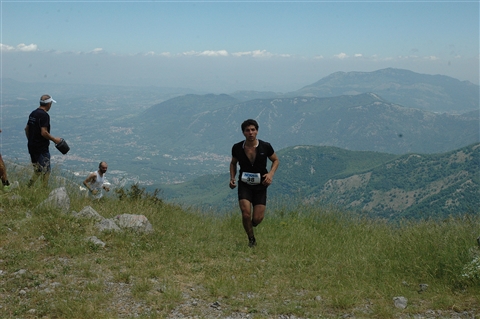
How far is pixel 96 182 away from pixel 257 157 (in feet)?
13.3

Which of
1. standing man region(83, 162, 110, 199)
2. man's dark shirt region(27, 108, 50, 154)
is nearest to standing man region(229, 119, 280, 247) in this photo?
standing man region(83, 162, 110, 199)

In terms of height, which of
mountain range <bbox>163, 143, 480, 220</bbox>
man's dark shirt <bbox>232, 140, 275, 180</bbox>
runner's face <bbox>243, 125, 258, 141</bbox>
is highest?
runner's face <bbox>243, 125, 258, 141</bbox>

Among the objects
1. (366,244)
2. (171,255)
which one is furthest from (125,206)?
(366,244)

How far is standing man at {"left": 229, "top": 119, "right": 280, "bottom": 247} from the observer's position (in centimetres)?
677

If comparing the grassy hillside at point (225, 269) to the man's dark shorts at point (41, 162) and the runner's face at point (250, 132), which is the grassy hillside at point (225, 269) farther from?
the runner's face at point (250, 132)

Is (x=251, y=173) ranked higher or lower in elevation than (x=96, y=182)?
higher

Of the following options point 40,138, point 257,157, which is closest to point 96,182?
point 40,138

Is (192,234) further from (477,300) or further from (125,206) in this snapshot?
(477,300)

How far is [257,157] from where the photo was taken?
22.2 feet

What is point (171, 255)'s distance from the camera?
610cm

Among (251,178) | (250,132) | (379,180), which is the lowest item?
(379,180)

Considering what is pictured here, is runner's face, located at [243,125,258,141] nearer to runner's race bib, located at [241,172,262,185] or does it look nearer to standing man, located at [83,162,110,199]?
runner's race bib, located at [241,172,262,185]

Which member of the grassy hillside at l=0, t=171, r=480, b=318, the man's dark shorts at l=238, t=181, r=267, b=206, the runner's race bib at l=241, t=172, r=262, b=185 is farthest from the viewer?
the man's dark shorts at l=238, t=181, r=267, b=206

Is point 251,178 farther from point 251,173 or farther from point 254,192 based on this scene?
point 254,192
